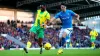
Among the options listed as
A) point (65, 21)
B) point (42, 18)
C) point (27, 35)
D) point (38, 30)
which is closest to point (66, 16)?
point (65, 21)

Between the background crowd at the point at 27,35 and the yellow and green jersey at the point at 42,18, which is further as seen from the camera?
the background crowd at the point at 27,35

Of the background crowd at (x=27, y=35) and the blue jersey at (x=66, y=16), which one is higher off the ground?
the blue jersey at (x=66, y=16)

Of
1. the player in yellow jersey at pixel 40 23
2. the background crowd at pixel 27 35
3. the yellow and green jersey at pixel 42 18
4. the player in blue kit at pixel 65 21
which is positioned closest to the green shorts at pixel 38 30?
the player in yellow jersey at pixel 40 23

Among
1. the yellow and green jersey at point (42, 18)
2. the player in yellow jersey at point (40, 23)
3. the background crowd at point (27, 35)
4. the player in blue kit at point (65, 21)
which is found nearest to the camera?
the player in yellow jersey at point (40, 23)

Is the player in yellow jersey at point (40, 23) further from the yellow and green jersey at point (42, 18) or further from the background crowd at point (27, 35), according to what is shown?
the background crowd at point (27, 35)

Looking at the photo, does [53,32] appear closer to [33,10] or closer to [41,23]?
[33,10]

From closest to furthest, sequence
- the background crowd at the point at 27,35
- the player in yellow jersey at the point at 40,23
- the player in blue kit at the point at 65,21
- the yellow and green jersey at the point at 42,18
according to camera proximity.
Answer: the player in yellow jersey at the point at 40,23
the yellow and green jersey at the point at 42,18
the player in blue kit at the point at 65,21
the background crowd at the point at 27,35

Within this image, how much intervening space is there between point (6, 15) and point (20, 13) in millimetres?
3278

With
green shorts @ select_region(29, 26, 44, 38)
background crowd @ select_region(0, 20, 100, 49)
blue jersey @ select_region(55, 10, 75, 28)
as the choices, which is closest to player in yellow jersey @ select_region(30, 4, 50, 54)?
green shorts @ select_region(29, 26, 44, 38)

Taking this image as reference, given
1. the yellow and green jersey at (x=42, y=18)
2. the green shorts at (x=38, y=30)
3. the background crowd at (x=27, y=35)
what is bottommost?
the background crowd at (x=27, y=35)

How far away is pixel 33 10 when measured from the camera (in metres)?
53.9

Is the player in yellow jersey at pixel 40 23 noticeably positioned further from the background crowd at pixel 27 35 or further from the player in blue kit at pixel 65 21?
the background crowd at pixel 27 35

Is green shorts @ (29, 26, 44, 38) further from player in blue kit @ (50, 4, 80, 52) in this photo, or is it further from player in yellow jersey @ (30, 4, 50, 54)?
player in blue kit @ (50, 4, 80, 52)

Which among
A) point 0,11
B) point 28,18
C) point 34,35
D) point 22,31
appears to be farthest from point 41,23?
point 28,18
